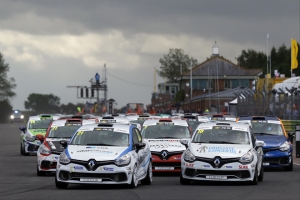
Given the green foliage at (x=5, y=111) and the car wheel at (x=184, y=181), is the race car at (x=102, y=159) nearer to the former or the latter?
the car wheel at (x=184, y=181)

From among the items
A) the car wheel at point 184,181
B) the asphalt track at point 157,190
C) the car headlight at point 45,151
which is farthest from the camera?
the car headlight at point 45,151

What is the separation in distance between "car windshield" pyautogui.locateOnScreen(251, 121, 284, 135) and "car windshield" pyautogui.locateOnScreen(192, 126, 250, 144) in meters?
5.37

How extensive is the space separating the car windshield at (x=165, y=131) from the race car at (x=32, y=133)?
335 inches

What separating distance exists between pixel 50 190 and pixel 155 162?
5120 mm

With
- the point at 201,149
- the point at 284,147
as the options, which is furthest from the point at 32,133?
the point at 201,149

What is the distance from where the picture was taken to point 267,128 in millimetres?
24922

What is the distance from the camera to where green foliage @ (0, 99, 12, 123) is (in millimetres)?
154875

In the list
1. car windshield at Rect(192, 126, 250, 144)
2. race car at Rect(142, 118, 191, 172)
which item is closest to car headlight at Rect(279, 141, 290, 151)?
race car at Rect(142, 118, 191, 172)

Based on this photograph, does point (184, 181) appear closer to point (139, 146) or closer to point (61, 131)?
point (139, 146)

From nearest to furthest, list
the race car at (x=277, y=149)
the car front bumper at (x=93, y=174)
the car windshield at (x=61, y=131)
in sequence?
1. the car front bumper at (x=93, y=174)
2. the race car at (x=277, y=149)
3. the car windshield at (x=61, y=131)

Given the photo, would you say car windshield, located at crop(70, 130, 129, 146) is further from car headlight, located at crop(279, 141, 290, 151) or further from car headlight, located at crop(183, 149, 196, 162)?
car headlight, located at crop(279, 141, 290, 151)

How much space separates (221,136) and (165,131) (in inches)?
152

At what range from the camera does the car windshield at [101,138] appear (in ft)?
57.1

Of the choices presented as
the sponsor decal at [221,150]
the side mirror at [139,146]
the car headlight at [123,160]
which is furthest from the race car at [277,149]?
the car headlight at [123,160]
